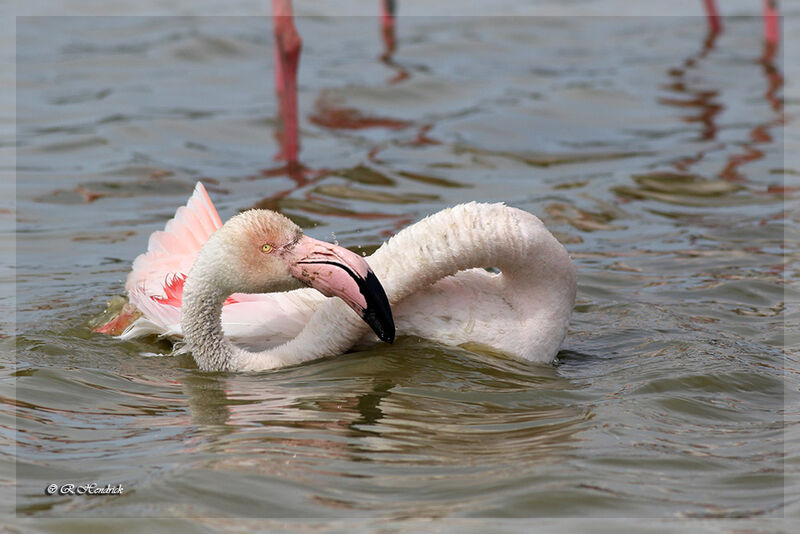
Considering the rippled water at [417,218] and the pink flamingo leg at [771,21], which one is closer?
the rippled water at [417,218]

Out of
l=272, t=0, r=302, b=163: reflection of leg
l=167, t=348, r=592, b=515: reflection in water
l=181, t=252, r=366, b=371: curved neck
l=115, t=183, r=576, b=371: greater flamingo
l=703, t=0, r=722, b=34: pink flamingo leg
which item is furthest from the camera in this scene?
l=703, t=0, r=722, b=34: pink flamingo leg

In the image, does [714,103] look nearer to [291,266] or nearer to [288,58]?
[288,58]

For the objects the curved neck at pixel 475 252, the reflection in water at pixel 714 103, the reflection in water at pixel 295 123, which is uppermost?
the curved neck at pixel 475 252

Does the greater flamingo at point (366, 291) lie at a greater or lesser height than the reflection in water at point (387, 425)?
greater

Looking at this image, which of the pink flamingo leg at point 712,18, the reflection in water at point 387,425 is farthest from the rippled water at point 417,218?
the pink flamingo leg at point 712,18

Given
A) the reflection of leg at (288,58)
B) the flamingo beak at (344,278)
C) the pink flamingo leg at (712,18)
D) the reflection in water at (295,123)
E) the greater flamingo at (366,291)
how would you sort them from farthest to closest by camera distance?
the pink flamingo leg at (712,18) < the reflection of leg at (288,58) < the reflection in water at (295,123) < the greater flamingo at (366,291) < the flamingo beak at (344,278)

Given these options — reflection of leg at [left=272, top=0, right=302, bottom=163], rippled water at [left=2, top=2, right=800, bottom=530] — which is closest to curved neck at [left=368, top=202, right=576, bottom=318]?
rippled water at [left=2, top=2, right=800, bottom=530]

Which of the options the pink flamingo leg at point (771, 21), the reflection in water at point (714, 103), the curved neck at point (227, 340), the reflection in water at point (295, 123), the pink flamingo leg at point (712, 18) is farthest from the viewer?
the pink flamingo leg at point (712, 18)

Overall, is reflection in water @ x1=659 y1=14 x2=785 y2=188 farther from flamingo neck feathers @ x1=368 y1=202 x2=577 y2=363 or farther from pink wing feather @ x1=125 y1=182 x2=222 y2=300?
pink wing feather @ x1=125 y1=182 x2=222 y2=300

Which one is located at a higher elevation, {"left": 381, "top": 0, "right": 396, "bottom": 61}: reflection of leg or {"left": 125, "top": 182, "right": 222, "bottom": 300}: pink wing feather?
{"left": 125, "top": 182, "right": 222, "bottom": 300}: pink wing feather

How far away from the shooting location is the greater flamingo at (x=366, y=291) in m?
4.43

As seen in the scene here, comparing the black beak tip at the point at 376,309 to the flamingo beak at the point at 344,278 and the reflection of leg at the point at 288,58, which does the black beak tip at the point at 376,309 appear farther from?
the reflection of leg at the point at 288,58

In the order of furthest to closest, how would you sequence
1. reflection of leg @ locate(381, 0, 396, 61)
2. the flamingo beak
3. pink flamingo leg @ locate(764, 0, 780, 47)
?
reflection of leg @ locate(381, 0, 396, 61)
pink flamingo leg @ locate(764, 0, 780, 47)
the flamingo beak

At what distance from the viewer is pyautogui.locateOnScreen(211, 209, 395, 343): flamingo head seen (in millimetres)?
4320
